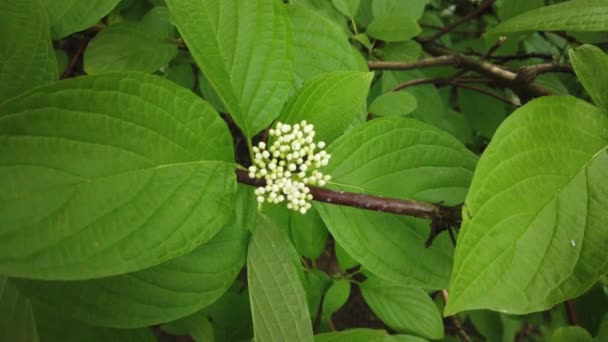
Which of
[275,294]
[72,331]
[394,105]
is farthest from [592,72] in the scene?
[72,331]

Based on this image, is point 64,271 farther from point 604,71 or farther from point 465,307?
point 604,71

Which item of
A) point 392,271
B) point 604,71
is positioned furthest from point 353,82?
point 604,71

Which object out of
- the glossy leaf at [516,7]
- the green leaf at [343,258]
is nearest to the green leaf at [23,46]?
the green leaf at [343,258]

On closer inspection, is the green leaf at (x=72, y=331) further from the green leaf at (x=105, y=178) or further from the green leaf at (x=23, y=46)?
the green leaf at (x=23, y=46)

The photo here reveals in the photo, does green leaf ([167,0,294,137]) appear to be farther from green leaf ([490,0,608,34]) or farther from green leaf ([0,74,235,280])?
green leaf ([490,0,608,34])

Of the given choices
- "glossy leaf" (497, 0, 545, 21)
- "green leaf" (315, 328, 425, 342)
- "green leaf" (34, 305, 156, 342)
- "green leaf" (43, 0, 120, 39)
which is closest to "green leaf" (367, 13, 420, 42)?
"glossy leaf" (497, 0, 545, 21)

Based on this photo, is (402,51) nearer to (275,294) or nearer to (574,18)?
(574,18)
